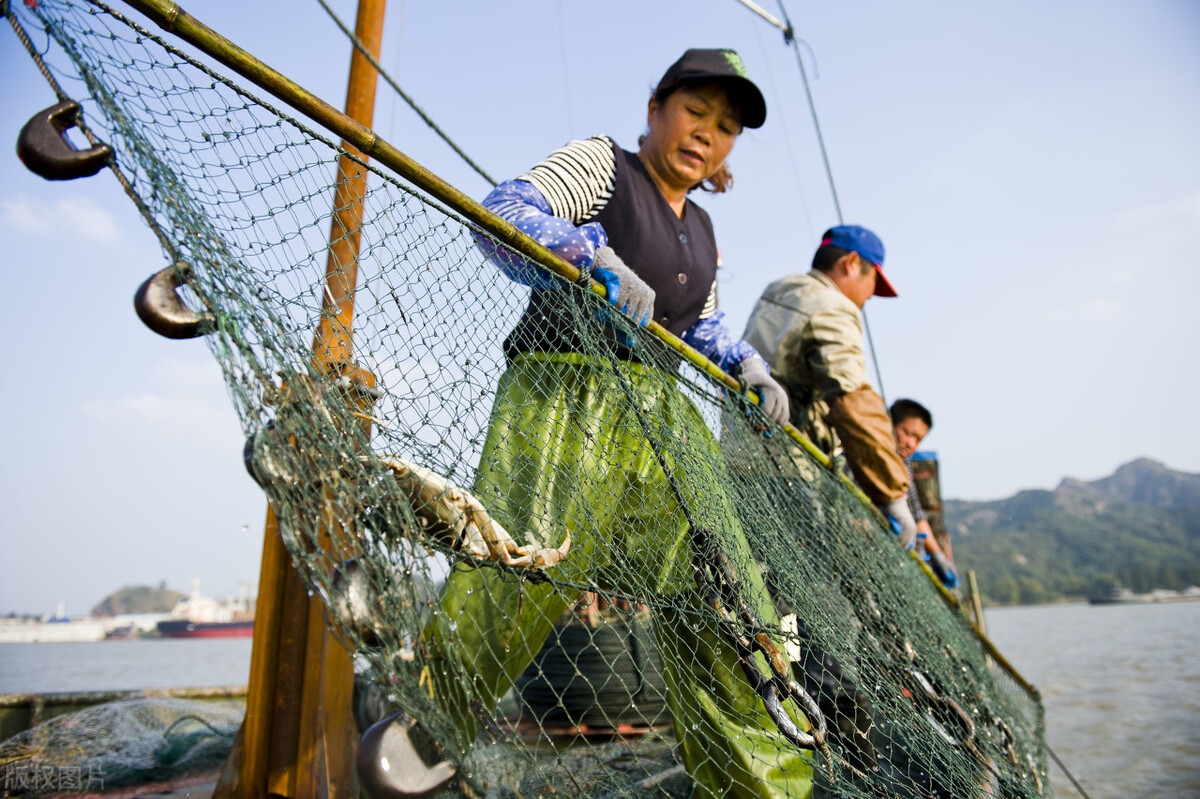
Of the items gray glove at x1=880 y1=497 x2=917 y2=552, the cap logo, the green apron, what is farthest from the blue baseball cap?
the green apron

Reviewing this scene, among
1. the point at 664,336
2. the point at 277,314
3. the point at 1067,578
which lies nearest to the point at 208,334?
the point at 277,314

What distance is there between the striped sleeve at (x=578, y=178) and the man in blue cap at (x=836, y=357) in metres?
1.34

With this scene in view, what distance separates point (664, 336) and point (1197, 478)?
203199 millimetres

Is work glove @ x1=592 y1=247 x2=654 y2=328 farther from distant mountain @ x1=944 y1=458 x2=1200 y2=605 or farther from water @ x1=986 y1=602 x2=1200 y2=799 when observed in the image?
distant mountain @ x1=944 y1=458 x2=1200 y2=605

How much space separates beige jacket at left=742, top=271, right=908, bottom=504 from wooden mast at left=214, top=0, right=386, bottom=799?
1.85 meters

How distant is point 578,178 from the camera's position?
1878mm

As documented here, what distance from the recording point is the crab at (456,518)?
1.29 metres

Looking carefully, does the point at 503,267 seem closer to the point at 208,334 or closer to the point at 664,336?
the point at 664,336

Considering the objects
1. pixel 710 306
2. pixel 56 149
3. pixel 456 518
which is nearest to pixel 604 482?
pixel 456 518

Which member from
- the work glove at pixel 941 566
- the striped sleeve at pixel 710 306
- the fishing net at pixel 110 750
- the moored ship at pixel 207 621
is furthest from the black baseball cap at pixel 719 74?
the moored ship at pixel 207 621

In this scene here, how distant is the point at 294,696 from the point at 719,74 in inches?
81.0

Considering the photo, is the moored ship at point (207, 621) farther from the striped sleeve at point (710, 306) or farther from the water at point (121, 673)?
the striped sleeve at point (710, 306)

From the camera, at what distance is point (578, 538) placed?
1.58m

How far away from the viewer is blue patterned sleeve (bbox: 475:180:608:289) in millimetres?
1615
